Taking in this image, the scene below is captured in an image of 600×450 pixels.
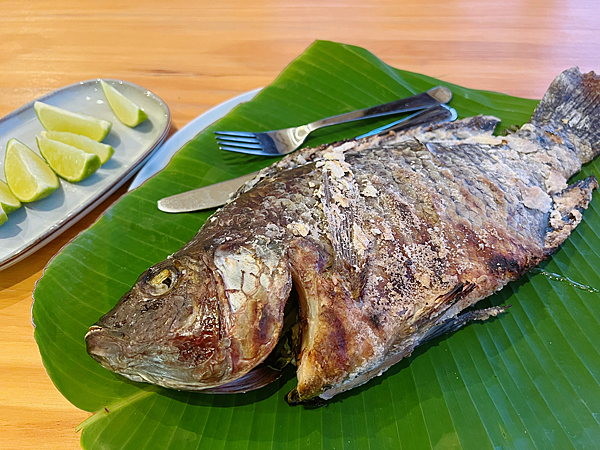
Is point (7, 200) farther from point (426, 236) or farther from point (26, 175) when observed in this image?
point (426, 236)

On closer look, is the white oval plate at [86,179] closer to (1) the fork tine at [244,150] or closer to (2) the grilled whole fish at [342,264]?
(1) the fork tine at [244,150]

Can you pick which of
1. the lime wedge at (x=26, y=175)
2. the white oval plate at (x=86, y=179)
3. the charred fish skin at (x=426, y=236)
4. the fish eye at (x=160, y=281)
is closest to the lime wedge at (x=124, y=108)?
the white oval plate at (x=86, y=179)

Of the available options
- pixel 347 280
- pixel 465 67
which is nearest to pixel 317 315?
pixel 347 280

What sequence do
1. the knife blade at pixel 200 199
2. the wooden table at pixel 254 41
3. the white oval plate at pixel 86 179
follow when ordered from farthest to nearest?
the wooden table at pixel 254 41
the white oval plate at pixel 86 179
the knife blade at pixel 200 199

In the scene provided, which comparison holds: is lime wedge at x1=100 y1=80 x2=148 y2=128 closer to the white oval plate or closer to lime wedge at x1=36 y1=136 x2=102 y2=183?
the white oval plate

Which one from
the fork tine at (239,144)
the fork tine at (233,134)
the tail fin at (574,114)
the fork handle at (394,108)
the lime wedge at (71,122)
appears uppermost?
the tail fin at (574,114)

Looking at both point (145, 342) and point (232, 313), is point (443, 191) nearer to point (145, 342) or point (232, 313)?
point (232, 313)

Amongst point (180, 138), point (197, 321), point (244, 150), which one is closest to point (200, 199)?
point (244, 150)
